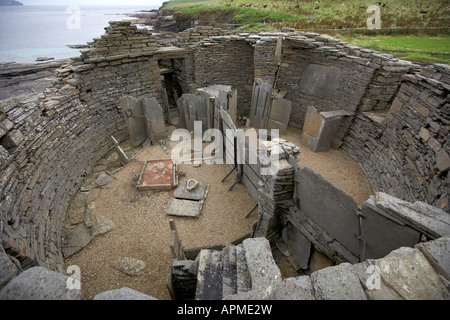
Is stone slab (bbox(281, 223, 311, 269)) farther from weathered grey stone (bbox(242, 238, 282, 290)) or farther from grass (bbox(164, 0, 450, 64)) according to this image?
grass (bbox(164, 0, 450, 64))

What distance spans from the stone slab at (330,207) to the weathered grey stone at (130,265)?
403 centimetres

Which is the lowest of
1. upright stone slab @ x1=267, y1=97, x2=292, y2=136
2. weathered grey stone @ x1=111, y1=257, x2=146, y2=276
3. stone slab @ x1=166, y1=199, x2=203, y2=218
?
weathered grey stone @ x1=111, y1=257, x2=146, y2=276

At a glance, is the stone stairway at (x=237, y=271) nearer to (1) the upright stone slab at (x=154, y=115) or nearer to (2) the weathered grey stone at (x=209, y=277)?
(2) the weathered grey stone at (x=209, y=277)

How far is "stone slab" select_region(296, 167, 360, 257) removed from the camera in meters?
3.79

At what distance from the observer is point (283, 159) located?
470 centimetres

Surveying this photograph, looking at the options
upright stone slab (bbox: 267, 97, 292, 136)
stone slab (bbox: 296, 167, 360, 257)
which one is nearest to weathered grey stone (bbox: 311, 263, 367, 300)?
stone slab (bbox: 296, 167, 360, 257)

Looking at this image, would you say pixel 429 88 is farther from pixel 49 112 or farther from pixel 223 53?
pixel 49 112

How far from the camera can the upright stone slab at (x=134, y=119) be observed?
827 centimetres

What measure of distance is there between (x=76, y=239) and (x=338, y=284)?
19.8ft

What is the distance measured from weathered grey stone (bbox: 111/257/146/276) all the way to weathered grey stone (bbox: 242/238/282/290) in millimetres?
3104

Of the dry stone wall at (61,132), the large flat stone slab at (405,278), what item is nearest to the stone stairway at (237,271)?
the large flat stone slab at (405,278)

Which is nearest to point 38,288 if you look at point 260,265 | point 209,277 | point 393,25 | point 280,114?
point 209,277

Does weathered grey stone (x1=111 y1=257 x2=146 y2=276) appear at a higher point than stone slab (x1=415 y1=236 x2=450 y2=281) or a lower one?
lower
